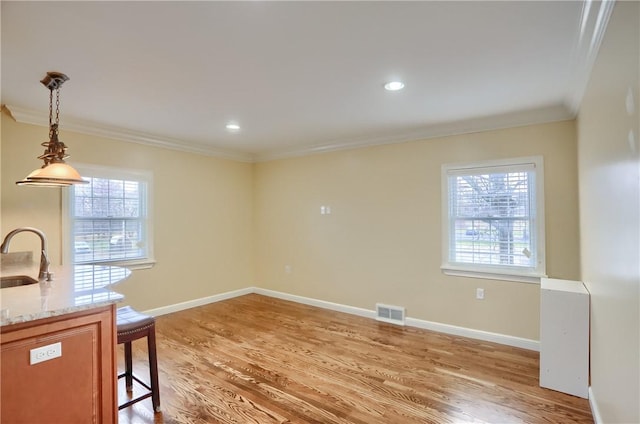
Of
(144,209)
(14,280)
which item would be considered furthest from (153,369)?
(144,209)

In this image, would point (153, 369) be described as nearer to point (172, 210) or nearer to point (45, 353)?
point (45, 353)

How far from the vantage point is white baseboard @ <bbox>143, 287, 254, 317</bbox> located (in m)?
4.44

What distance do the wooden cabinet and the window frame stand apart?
2.63m

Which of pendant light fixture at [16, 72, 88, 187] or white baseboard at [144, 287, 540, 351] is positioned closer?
pendant light fixture at [16, 72, 88, 187]

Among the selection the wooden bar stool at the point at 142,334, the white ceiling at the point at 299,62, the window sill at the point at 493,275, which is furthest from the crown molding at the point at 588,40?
the wooden bar stool at the point at 142,334

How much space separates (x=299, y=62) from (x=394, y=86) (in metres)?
0.87

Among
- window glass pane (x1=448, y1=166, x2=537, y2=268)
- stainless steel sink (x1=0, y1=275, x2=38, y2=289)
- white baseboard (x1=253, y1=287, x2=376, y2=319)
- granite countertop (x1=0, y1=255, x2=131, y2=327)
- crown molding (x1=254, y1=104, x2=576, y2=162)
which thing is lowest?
white baseboard (x1=253, y1=287, x2=376, y2=319)

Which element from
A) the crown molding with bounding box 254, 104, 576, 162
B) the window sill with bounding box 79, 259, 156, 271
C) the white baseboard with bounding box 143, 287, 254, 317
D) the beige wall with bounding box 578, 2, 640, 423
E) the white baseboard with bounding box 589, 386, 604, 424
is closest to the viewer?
the beige wall with bounding box 578, 2, 640, 423

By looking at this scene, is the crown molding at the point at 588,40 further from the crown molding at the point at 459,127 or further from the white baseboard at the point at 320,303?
the white baseboard at the point at 320,303

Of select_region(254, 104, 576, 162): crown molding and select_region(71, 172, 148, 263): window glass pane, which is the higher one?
select_region(254, 104, 576, 162): crown molding

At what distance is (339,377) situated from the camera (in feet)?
9.12

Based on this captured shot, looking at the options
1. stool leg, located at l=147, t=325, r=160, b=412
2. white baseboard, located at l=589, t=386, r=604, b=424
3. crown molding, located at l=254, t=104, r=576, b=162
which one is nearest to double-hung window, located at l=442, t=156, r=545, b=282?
crown molding, located at l=254, t=104, r=576, b=162

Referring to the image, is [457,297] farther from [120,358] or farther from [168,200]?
[168,200]

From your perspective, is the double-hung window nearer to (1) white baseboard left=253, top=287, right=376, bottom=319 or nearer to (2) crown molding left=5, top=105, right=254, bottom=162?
(1) white baseboard left=253, top=287, right=376, bottom=319
